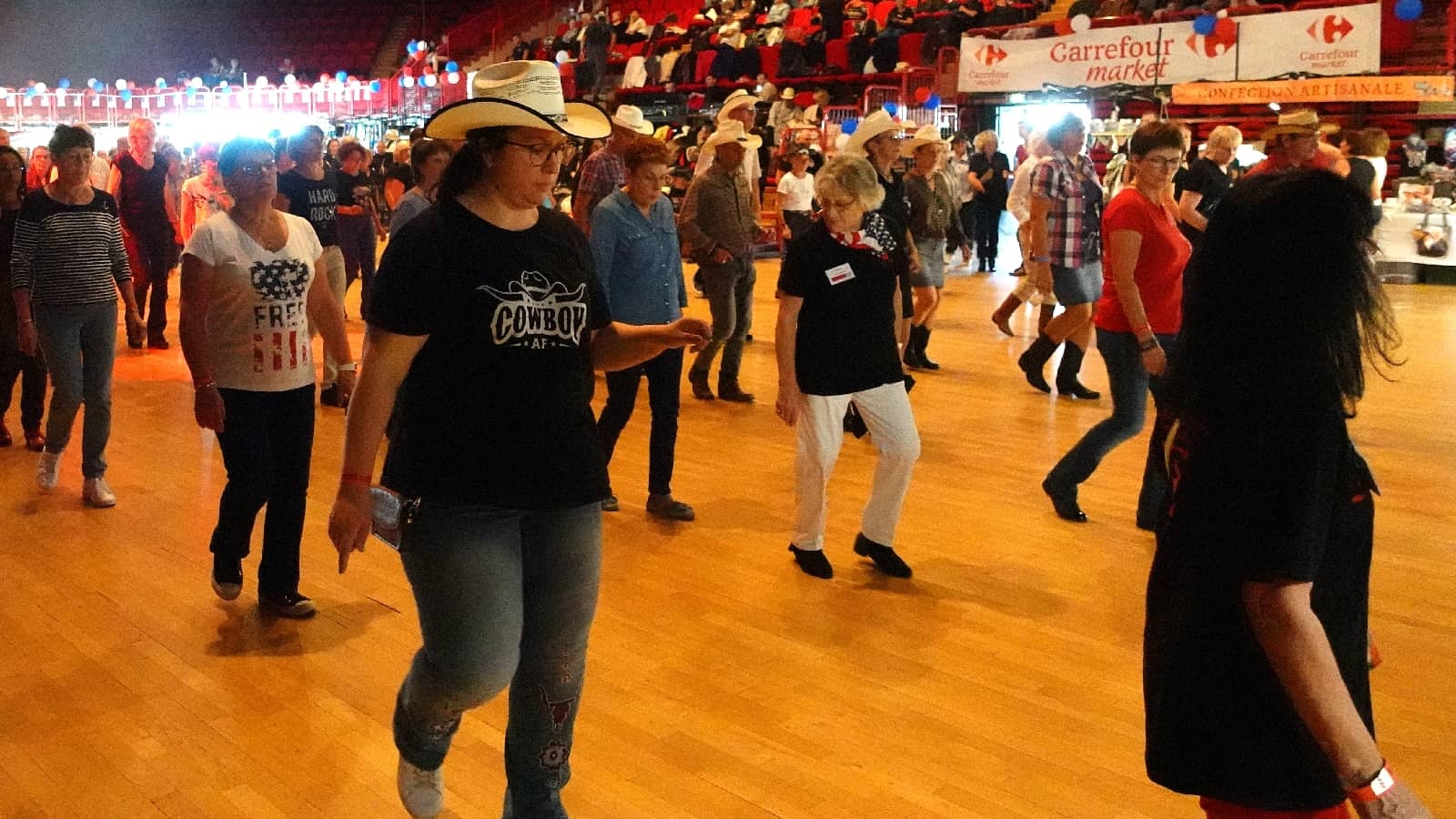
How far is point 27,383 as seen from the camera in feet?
21.4

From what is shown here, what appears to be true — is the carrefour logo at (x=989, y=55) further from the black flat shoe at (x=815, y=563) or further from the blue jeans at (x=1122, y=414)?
the black flat shoe at (x=815, y=563)

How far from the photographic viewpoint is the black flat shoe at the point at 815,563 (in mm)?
4598

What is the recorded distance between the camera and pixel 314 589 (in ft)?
14.8

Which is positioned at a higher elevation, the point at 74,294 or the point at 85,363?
the point at 74,294

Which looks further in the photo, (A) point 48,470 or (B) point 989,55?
(B) point 989,55

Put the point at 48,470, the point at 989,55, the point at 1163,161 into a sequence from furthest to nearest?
1. the point at 989,55
2. the point at 48,470
3. the point at 1163,161

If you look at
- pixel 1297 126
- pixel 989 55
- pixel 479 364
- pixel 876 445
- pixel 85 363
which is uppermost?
pixel 989 55

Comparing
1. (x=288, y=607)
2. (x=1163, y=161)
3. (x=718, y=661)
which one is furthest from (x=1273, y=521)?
(x=1163, y=161)

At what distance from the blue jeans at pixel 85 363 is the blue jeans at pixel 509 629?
347cm

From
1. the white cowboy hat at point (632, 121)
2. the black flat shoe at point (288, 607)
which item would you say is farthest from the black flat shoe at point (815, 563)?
the white cowboy hat at point (632, 121)

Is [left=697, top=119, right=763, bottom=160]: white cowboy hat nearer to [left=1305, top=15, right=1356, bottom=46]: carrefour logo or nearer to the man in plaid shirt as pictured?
the man in plaid shirt

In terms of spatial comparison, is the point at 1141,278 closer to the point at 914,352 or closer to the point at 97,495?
the point at 914,352

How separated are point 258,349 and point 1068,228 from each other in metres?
4.32

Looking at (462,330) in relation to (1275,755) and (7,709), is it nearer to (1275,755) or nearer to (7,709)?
(1275,755)
